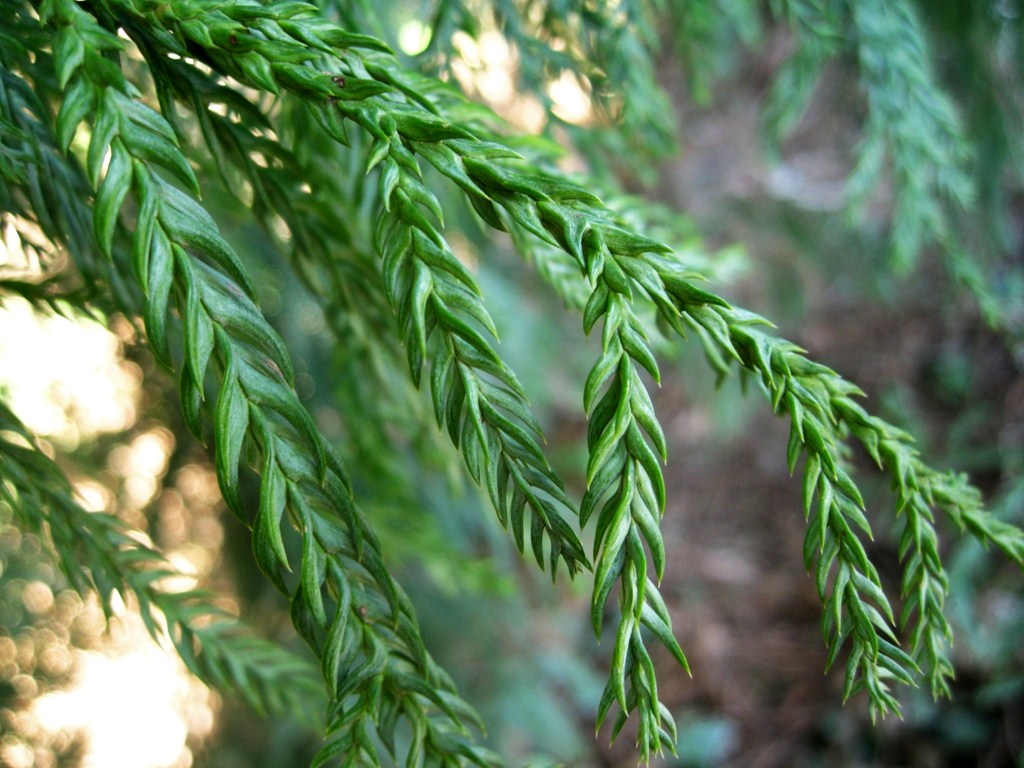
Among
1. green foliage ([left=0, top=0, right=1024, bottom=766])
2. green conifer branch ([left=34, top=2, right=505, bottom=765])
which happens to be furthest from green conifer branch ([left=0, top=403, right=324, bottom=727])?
green conifer branch ([left=34, top=2, right=505, bottom=765])

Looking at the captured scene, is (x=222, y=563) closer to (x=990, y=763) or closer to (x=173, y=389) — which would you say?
(x=173, y=389)

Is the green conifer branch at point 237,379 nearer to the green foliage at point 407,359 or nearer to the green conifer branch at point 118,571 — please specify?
the green foliage at point 407,359

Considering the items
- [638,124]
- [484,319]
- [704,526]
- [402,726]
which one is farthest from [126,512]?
[704,526]

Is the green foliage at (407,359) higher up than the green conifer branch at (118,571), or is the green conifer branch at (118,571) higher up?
the green foliage at (407,359)

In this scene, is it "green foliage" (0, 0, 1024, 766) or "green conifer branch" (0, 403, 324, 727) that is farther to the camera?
"green conifer branch" (0, 403, 324, 727)

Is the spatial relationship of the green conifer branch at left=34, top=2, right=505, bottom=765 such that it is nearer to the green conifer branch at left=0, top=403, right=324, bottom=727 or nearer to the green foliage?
the green foliage

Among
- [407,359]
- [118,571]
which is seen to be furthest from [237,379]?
[118,571]

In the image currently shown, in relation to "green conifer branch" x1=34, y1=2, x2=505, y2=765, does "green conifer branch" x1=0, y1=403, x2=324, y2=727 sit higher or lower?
lower

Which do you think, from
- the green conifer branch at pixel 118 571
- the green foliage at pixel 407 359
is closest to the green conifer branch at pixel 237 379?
the green foliage at pixel 407 359

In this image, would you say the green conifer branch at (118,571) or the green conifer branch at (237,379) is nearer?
the green conifer branch at (237,379)

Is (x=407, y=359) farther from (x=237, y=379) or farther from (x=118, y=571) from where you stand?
(x=118, y=571)

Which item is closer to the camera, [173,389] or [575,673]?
[173,389]

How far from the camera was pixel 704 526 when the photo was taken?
4.51 m

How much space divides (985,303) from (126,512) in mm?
2058
